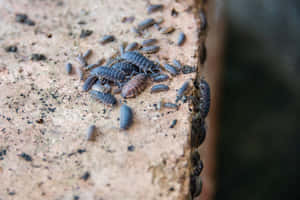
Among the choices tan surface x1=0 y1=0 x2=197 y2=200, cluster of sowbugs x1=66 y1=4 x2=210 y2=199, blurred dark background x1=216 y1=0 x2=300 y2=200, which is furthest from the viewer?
blurred dark background x1=216 y1=0 x2=300 y2=200

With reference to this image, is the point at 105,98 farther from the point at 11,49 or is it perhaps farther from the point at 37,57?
the point at 11,49

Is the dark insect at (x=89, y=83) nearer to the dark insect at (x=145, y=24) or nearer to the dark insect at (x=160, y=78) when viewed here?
the dark insect at (x=160, y=78)

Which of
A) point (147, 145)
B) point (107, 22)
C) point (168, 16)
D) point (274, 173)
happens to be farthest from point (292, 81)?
point (147, 145)

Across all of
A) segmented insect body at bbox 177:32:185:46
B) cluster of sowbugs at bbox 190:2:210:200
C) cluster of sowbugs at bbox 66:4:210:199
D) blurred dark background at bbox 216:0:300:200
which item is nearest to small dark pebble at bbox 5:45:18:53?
cluster of sowbugs at bbox 66:4:210:199

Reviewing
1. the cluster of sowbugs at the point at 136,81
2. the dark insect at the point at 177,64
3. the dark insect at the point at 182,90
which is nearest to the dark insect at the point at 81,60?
the cluster of sowbugs at the point at 136,81

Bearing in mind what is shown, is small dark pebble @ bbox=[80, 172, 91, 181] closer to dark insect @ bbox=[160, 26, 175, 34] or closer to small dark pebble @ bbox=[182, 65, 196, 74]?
small dark pebble @ bbox=[182, 65, 196, 74]

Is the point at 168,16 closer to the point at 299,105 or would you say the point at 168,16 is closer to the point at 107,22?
the point at 107,22

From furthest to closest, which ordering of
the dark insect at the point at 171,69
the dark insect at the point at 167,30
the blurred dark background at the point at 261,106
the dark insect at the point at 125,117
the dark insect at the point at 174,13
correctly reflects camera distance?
the blurred dark background at the point at 261,106 < the dark insect at the point at 174,13 < the dark insect at the point at 167,30 < the dark insect at the point at 171,69 < the dark insect at the point at 125,117
